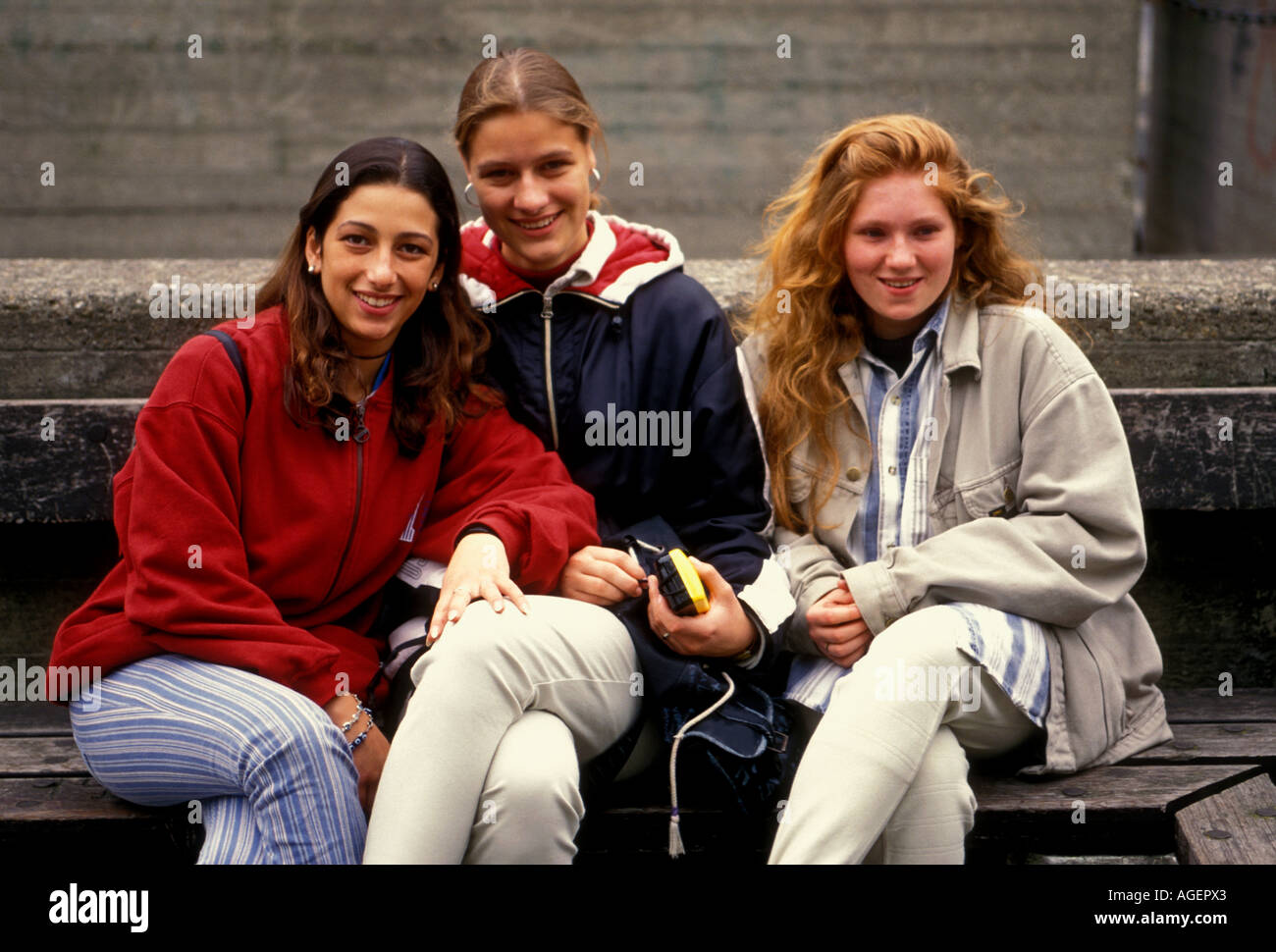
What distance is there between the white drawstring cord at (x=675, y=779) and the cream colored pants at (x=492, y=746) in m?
0.14

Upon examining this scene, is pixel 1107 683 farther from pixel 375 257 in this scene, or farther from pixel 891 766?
pixel 375 257

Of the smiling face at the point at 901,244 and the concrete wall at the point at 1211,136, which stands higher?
the concrete wall at the point at 1211,136

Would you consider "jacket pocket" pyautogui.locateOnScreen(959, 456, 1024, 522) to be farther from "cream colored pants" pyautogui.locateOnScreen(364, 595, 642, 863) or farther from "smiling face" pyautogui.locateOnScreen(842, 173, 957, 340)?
"cream colored pants" pyautogui.locateOnScreen(364, 595, 642, 863)

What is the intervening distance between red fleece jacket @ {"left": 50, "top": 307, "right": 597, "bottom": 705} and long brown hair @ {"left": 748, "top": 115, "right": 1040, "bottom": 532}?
0.43 meters

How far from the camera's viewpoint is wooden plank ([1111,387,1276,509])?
114 inches

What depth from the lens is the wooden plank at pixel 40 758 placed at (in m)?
2.67

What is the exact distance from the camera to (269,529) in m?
2.52

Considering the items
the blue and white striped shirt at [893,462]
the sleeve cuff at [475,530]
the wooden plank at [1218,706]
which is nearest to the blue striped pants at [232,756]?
Answer: the sleeve cuff at [475,530]

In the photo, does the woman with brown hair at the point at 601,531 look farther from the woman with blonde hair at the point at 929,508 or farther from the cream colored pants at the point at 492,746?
the woman with blonde hair at the point at 929,508

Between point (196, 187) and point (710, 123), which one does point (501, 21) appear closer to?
point (710, 123)

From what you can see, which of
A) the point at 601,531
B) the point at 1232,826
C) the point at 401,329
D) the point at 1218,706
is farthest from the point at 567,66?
the point at 1232,826

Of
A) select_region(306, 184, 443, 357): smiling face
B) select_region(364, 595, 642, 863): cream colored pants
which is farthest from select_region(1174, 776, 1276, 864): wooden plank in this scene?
select_region(306, 184, 443, 357): smiling face
